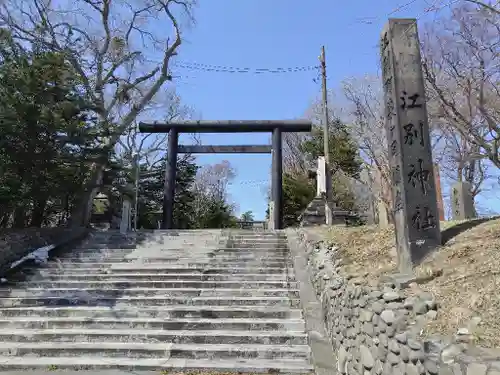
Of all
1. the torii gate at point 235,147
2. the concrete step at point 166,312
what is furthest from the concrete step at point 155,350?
the torii gate at point 235,147

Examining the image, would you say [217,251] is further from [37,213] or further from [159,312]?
[37,213]

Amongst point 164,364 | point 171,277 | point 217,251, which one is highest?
point 217,251

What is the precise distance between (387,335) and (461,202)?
8.42m

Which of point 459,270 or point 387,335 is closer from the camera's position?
point 387,335

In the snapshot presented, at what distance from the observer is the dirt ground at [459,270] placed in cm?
359

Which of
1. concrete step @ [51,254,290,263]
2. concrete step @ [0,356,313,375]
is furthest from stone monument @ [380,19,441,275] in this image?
concrete step @ [51,254,290,263]

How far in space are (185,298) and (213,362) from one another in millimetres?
2126

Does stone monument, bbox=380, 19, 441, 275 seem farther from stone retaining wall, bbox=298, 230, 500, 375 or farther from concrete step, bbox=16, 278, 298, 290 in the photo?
concrete step, bbox=16, 278, 298, 290

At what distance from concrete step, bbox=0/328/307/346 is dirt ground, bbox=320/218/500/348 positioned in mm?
1473

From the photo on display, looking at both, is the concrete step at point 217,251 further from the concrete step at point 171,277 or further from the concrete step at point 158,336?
the concrete step at point 158,336

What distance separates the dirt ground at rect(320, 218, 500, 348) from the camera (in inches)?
141

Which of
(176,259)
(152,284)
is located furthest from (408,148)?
(176,259)

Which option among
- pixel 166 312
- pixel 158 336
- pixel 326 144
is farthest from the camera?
pixel 326 144

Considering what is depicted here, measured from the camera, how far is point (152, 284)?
28.3 feet
